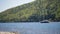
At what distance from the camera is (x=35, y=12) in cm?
176

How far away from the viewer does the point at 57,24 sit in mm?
1655

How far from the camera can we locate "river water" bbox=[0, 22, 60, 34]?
1.67m

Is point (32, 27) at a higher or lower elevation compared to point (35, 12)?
lower

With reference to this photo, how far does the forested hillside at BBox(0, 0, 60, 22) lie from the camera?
1691 mm

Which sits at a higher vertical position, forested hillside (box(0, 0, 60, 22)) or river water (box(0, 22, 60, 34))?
forested hillside (box(0, 0, 60, 22))

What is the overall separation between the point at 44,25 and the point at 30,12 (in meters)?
0.26

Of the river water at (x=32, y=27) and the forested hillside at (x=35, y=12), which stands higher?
the forested hillside at (x=35, y=12)

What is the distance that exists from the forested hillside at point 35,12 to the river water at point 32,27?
0.20 feet

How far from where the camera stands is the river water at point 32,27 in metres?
1.67

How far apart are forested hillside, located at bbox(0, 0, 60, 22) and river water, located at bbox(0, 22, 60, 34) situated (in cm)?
6

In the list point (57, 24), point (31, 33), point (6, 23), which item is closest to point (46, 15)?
point (57, 24)

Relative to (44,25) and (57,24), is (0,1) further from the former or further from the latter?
(57,24)

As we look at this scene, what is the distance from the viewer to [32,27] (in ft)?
5.76

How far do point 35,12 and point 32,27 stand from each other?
0.69ft
